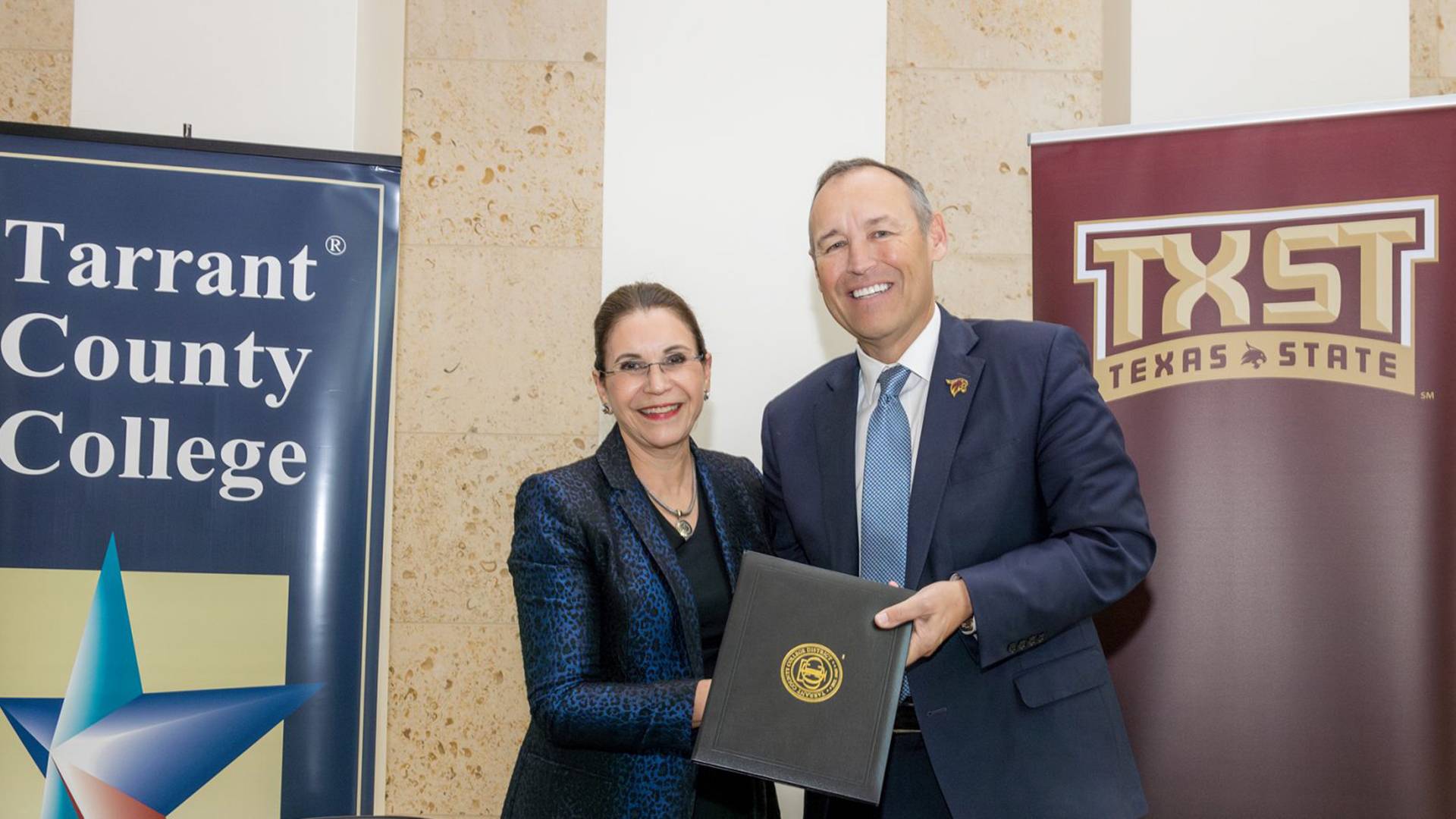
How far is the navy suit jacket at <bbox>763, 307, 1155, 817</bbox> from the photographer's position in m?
1.82

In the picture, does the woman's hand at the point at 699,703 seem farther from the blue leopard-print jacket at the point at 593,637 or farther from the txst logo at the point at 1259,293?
the txst logo at the point at 1259,293

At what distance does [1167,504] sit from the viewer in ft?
9.82

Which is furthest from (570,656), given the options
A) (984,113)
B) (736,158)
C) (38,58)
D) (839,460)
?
(38,58)

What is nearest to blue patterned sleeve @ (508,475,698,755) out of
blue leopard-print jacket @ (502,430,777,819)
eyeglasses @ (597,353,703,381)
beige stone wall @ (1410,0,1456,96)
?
blue leopard-print jacket @ (502,430,777,819)

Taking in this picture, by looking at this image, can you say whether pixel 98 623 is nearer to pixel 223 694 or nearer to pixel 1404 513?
pixel 223 694

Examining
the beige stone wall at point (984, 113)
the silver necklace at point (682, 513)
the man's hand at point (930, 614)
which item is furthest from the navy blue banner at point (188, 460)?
the man's hand at point (930, 614)

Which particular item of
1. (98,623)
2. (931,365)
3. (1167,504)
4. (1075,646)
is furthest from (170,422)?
(1167,504)

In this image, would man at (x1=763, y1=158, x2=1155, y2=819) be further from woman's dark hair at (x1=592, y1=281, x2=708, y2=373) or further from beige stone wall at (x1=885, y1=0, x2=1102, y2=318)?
beige stone wall at (x1=885, y1=0, x2=1102, y2=318)

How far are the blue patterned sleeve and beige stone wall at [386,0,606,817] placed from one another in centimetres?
139

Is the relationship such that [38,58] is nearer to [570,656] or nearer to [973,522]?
A: [570,656]

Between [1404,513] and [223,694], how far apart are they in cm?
326

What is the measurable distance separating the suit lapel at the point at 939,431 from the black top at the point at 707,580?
431 millimetres

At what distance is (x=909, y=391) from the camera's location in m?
2.12

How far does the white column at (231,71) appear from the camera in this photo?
3439mm
